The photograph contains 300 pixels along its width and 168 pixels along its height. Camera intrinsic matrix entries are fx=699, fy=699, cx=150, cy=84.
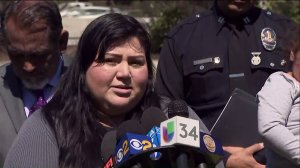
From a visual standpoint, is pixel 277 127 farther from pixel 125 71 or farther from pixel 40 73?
pixel 40 73

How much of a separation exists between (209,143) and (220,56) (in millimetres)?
1826

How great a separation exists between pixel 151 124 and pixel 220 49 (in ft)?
5.52

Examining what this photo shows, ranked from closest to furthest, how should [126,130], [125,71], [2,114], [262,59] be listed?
[126,130] < [125,71] < [2,114] < [262,59]

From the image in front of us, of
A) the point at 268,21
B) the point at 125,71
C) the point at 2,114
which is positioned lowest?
the point at 2,114

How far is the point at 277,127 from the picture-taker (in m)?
2.80

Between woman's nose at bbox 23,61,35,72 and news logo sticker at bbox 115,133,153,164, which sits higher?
news logo sticker at bbox 115,133,153,164

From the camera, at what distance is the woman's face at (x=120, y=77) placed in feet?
8.51

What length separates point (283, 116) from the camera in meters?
2.83

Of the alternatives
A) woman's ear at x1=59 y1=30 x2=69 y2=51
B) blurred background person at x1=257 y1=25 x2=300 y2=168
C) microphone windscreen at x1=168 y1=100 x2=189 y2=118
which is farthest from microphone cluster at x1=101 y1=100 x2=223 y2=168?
woman's ear at x1=59 y1=30 x2=69 y2=51

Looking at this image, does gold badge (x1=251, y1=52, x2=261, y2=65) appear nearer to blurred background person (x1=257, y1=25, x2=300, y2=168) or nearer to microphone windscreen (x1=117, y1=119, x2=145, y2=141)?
blurred background person (x1=257, y1=25, x2=300, y2=168)

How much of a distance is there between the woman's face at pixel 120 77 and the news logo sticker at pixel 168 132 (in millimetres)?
547

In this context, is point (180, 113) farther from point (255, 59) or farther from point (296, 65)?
point (255, 59)

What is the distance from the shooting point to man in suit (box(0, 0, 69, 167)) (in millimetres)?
3338

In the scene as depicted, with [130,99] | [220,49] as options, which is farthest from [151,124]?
[220,49]
